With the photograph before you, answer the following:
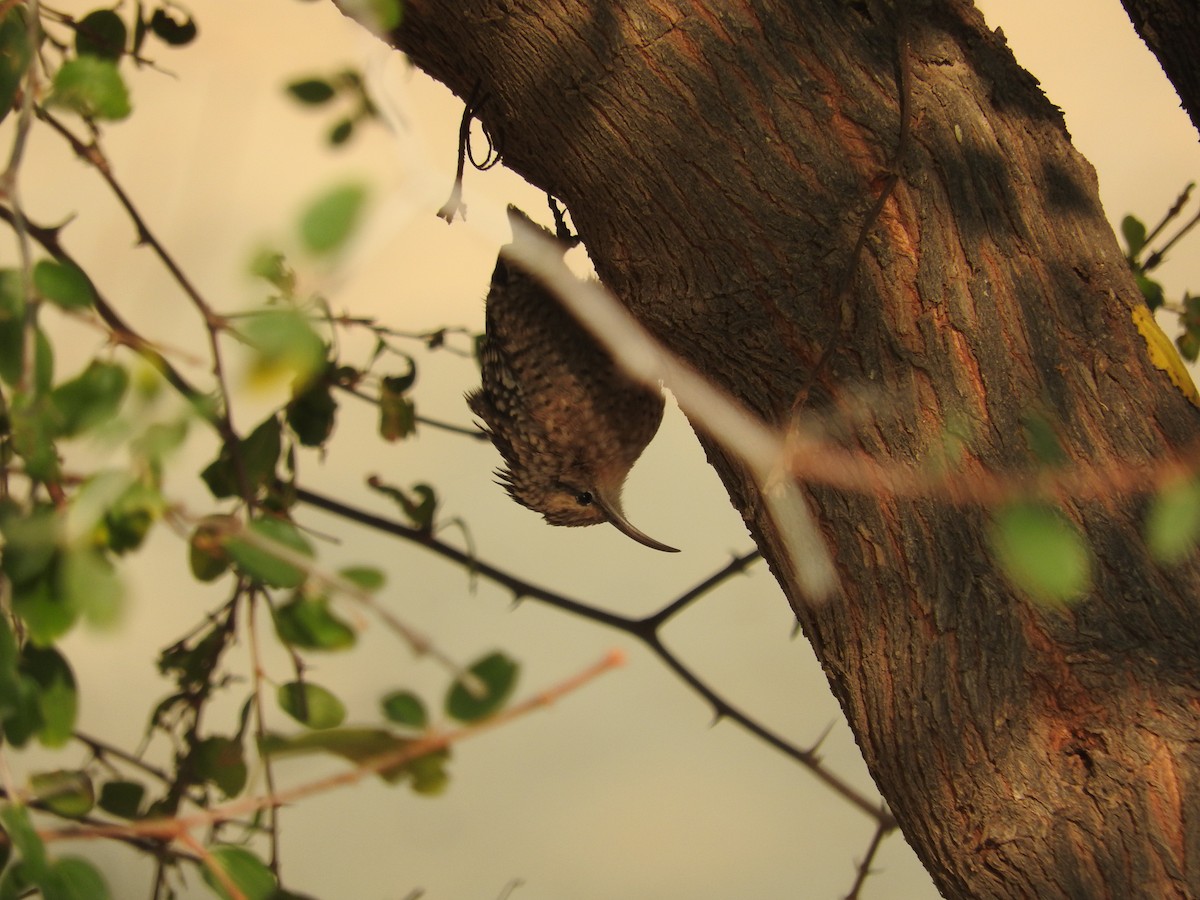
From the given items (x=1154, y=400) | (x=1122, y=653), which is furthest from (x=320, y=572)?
(x=1154, y=400)

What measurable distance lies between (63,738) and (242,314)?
365 mm

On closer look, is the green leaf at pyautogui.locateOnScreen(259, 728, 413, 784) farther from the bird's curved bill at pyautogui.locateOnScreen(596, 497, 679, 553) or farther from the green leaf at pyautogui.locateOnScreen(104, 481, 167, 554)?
the bird's curved bill at pyautogui.locateOnScreen(596, 497, 679, 553)

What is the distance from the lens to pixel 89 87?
2.74 feet

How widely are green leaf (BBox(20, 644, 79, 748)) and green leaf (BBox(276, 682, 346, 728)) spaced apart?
17 centimetres

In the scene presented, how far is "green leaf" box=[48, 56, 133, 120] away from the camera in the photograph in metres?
0.83

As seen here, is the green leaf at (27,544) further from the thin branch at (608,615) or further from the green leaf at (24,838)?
the thin branch at (608,615)

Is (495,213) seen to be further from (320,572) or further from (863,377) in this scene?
(320,572)

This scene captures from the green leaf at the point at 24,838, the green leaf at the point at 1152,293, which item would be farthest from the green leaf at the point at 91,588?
the green leaf at the point at 1152,293

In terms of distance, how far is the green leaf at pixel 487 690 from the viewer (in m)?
0.67

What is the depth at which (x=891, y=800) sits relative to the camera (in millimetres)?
1044

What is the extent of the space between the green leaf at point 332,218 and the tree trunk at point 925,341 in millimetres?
520

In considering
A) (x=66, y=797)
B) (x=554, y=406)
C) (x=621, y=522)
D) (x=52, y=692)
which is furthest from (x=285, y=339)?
(x=621, y=522)

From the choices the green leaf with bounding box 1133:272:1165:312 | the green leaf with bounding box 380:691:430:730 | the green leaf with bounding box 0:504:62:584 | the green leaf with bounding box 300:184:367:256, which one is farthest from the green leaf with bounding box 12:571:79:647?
the green leaf with bounding box 1133:272:1165:312

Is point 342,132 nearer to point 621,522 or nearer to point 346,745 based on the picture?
point 621,522
